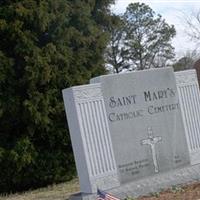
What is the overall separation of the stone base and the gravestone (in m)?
0.03

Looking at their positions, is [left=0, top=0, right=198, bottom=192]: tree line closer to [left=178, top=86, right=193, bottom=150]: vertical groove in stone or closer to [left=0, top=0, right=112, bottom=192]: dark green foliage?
[left=0, top=0, right=112, bottom=192]: dark green foliage

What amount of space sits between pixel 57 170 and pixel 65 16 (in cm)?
406

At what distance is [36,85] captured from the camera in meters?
14.4

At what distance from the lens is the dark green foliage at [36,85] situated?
46.2 ft

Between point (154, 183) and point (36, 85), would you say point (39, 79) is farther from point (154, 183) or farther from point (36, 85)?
point (154, 183)

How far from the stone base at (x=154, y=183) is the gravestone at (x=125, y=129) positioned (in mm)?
30

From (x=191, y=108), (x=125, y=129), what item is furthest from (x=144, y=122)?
(x=191, y=108)

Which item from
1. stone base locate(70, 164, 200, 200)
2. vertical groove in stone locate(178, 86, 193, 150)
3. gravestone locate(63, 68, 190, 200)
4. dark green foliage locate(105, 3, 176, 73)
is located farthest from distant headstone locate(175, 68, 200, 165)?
dark green foliage locate(105, 3, 176, 73)

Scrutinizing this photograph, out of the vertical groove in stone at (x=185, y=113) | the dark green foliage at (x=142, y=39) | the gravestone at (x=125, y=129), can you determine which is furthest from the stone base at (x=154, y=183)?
the dark green foliage at (x=142, y=39)

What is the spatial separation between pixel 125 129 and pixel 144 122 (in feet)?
1.34

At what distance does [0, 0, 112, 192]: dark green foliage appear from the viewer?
14.1 m

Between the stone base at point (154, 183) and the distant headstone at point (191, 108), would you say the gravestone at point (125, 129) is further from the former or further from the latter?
the distant headstone at point (191, 108)

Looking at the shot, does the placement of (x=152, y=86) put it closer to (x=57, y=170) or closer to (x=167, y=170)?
(x=167, y=170)

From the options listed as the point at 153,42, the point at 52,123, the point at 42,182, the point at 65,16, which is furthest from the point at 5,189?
the point at 153,42
